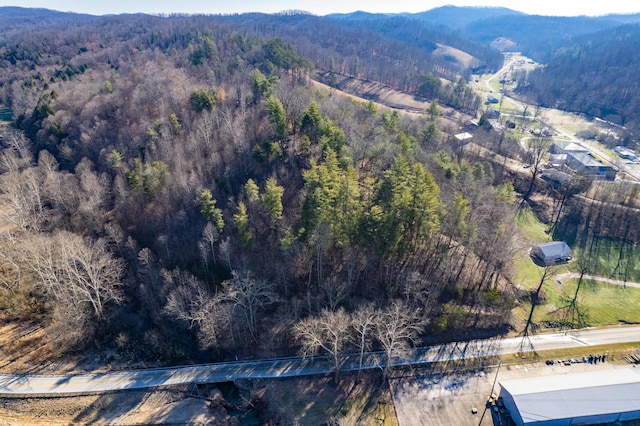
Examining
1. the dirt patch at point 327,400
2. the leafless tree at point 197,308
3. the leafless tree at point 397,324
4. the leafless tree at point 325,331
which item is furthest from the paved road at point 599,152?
the leafless tree at point 197,308

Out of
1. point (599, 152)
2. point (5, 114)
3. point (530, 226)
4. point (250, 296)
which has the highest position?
point (5, 114)

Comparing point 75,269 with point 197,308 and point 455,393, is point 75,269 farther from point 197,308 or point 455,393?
point 455,393

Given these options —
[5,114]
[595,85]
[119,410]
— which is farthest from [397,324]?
[595,85]

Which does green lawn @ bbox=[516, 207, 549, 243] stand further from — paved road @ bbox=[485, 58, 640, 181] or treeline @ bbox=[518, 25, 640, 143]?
treeline @ bbox=[518, 25, 640, 143]

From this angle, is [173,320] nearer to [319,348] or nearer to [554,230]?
[319,348]

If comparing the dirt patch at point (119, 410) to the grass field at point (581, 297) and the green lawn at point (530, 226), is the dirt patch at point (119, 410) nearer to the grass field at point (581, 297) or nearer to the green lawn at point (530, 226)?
the grass field at point (581, 297)
